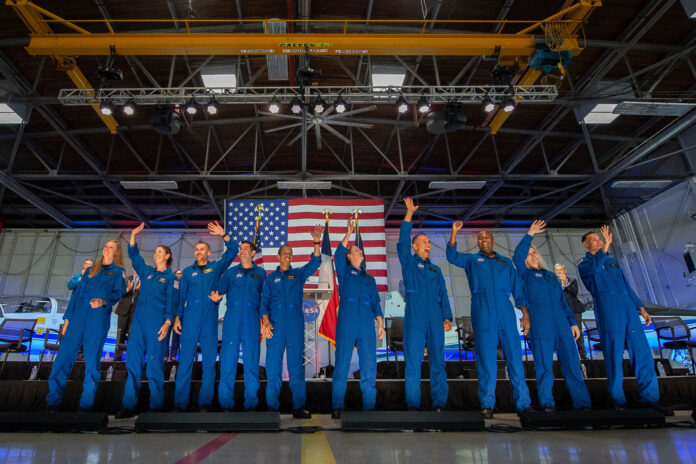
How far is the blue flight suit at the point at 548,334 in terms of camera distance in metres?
3.71

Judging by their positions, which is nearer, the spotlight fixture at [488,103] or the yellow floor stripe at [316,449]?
the yellow floor stripe at [316,449]

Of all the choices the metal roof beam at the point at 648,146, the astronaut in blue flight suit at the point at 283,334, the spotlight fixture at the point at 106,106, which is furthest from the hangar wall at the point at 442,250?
the astronaut in blue flight suit at the point at 283,334

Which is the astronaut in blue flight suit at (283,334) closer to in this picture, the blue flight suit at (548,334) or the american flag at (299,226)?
the blue flight suit at (548,334)

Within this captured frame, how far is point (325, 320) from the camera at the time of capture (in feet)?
21.3

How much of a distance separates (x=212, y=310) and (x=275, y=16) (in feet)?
20.3

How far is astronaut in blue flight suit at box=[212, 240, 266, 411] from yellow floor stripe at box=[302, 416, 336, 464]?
3.34ft

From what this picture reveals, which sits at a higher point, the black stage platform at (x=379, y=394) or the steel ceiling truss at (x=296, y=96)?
the steel ceiling truss at (x=296, y=96)

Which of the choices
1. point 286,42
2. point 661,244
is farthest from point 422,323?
point 661,244

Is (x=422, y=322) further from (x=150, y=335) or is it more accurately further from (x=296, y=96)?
(x=296, y=96)

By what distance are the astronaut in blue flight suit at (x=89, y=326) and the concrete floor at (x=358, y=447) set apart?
1.96 feet

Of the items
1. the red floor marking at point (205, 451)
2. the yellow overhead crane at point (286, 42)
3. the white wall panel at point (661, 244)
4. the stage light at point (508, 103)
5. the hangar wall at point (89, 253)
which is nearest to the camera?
the red floor marking at point (205, 451)

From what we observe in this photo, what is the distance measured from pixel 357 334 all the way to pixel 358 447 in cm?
139

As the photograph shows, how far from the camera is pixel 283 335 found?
3.90m

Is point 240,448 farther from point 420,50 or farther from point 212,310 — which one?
point 420,50
